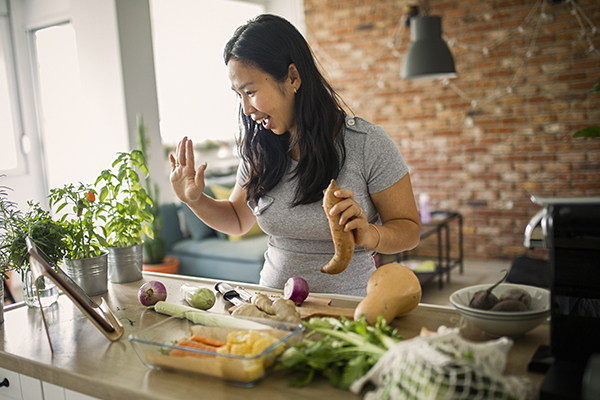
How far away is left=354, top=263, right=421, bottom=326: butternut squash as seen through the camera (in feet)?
3.48

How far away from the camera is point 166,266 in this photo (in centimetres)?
389

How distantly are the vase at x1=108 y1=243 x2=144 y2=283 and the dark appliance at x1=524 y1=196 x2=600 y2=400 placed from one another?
3.95ft

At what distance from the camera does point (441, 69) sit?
3.80 metres

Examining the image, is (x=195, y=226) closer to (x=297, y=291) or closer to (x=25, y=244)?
(x=25, y=244)

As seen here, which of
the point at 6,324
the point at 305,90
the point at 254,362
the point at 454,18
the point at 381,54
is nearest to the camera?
the point at 254,362

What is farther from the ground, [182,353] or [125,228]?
[125,228]

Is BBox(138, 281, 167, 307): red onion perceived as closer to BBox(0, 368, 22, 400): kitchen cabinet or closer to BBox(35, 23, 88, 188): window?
BBox(0, 368, 22, 400): kitchen cabinet

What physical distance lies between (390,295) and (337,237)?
7.0 inches

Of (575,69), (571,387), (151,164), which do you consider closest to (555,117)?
(575,69)

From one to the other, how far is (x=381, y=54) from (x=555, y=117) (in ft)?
5.59

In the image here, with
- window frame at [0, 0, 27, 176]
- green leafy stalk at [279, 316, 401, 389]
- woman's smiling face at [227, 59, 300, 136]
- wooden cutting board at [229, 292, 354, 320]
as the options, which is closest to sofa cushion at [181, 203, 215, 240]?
window frame at [0, 0, 27, 176]

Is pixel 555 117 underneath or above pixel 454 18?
underneath

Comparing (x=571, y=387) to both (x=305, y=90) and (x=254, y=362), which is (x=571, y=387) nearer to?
(x=254, y=362)

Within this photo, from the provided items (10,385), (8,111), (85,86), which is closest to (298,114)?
(10,385)
